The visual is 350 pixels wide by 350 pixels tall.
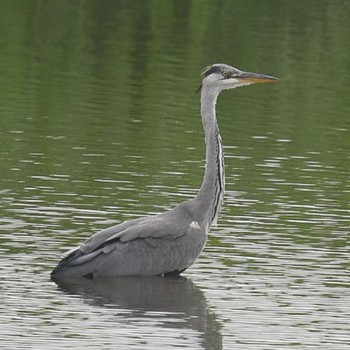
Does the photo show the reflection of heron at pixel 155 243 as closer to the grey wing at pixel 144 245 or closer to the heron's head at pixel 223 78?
the grey wing at pixel 144 245

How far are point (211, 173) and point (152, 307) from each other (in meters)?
2.18

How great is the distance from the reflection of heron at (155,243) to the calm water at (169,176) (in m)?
0.16

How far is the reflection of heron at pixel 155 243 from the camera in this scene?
15117 mm

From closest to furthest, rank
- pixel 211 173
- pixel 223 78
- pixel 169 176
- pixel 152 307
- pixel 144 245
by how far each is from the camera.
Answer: pixel 152 307 → pixel 144 245 → pixel 211 173 → pixel 223 78 → pixel 169 176

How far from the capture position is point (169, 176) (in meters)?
20.3

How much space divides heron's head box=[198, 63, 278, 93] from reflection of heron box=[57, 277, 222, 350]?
6.82 ft

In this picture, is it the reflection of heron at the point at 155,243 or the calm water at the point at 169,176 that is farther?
the reflection of heron at the point at 155,243

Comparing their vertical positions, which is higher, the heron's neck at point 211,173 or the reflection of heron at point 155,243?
the heron's neck at point 211,173

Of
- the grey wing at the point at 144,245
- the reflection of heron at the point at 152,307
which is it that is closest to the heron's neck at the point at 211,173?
the grey wing at the point at 144,245

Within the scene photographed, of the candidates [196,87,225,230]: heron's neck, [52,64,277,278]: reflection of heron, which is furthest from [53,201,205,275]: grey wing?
[196,87,225,230]: heron's neck

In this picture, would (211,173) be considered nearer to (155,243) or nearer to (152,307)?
(155,243)

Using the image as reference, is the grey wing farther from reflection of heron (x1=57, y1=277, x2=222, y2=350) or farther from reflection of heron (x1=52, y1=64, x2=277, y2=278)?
reflection of heron (x1=57, y1=277, x2=222, y2=350)

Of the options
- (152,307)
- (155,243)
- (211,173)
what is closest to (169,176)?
(211,173)

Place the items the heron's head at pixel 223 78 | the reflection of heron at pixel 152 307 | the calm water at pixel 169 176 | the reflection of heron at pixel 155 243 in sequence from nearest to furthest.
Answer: the reflection of heron at pixel 152 307
the calm water at pixel 169 176
the reflection of heron at pixel 155 243
the heron's head at pixel 223 78
